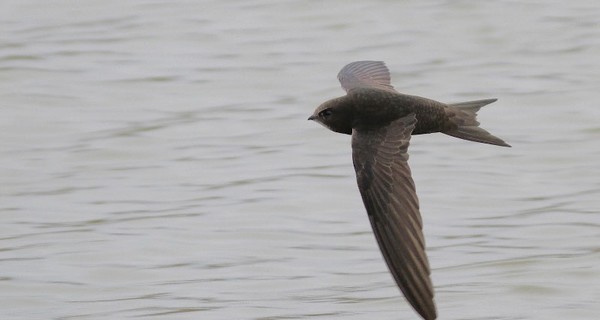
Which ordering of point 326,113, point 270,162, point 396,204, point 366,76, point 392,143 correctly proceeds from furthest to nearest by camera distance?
point 270,162
point 366,76
point 326,113
point 392,143
point 396,204

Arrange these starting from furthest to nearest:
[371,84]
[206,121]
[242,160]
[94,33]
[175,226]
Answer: [94,33] → [206,121] → [242,160] → [175,226] → [371,84]

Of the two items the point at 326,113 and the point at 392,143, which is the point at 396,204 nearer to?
the point at 392,143

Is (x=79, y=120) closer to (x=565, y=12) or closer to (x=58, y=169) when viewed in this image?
(x=58, y=169)

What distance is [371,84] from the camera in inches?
256

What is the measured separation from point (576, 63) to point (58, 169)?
351 cm

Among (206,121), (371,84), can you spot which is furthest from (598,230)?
(206,121)

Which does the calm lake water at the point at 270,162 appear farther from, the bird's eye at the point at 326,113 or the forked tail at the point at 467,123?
the bird's eye at the point at 326,113

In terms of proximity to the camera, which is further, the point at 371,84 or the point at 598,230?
the point at 598,230

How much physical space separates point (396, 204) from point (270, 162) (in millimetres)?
3585

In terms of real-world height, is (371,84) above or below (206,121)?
above

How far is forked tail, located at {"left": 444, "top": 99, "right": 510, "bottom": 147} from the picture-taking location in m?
5.82

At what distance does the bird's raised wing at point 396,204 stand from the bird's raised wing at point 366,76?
2.04 feet

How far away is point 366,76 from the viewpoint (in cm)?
668

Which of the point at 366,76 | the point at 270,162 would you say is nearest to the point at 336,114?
the point at 366,76
